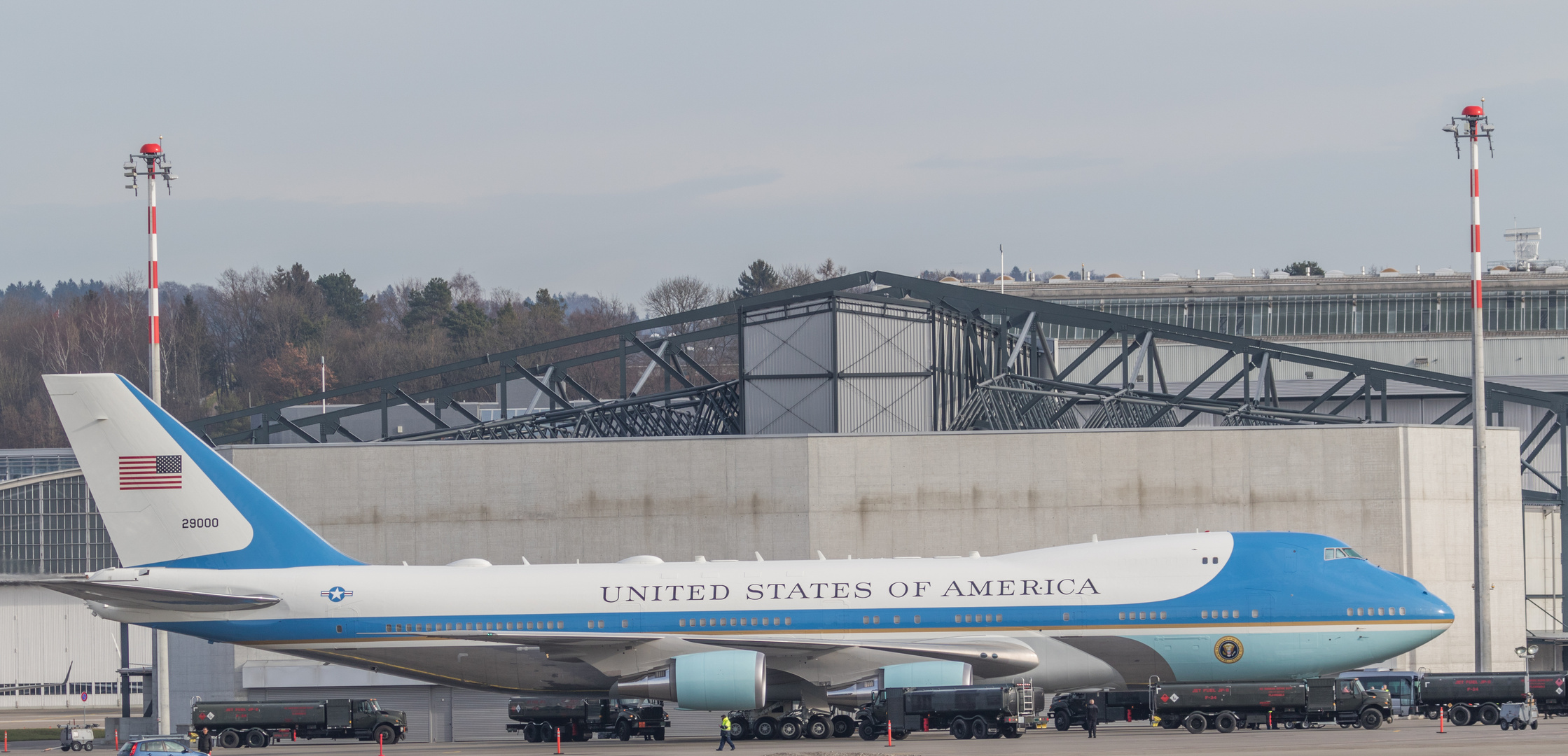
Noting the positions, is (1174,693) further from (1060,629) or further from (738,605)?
(738,605)

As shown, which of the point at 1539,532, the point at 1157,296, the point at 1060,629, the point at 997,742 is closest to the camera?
the point at 997,742

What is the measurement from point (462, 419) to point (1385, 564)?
3268 inches

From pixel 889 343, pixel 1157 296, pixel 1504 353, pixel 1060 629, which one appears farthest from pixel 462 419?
pixel 1060 629

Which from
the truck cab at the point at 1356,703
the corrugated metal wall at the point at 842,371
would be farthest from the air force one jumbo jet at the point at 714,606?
the corrugated metal wall at the point at 842,371

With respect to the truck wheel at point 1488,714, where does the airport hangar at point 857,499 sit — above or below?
above

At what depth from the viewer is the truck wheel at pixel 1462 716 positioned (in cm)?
4000

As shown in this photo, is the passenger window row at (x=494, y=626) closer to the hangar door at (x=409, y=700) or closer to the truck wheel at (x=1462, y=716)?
the hangar door at (x=409, y=700)

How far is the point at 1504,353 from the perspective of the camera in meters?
108

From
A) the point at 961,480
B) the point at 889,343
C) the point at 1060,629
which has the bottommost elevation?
the point at 1060,629

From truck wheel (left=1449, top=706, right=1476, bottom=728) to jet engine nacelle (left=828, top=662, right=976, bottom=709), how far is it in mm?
12872

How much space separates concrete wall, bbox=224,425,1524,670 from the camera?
54906 mm

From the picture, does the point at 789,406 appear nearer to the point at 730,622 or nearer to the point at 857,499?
the point at 857,499

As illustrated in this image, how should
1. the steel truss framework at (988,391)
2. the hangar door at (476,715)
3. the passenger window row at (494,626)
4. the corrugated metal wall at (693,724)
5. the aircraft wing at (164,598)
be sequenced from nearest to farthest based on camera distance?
the aircraft wing at (164,598) < the passenger window row at (494,626) < the corrugated metal wall at (693,724) < the hangar door at (476,715) < the steel truss framework at (988,391)

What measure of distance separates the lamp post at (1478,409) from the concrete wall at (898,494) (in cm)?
569
